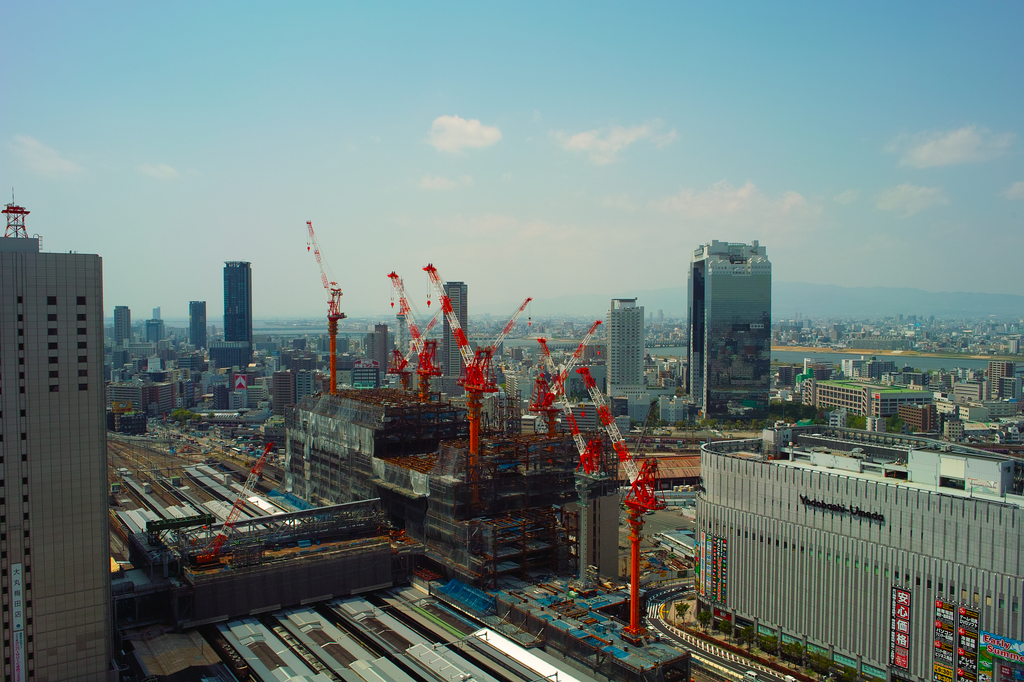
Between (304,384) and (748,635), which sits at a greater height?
(304,384)

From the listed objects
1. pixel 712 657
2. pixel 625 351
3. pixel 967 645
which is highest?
pixel 625 351

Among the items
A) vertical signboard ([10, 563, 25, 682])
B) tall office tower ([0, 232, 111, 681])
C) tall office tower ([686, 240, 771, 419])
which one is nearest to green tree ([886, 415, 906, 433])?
tall office tower ([686, 240, 771, 419])

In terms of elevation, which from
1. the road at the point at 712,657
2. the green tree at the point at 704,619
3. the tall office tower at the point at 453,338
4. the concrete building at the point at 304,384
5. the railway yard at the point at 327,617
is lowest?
the road at the point at 712,657

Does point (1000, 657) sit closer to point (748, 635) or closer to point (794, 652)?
point (794, 652)

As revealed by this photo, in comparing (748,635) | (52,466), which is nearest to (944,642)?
(748,635)

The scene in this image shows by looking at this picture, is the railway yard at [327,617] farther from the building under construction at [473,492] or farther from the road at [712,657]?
the building under construction at [473,492]

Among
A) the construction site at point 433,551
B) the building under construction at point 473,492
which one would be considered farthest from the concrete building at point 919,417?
the building under construction at point 473,492
